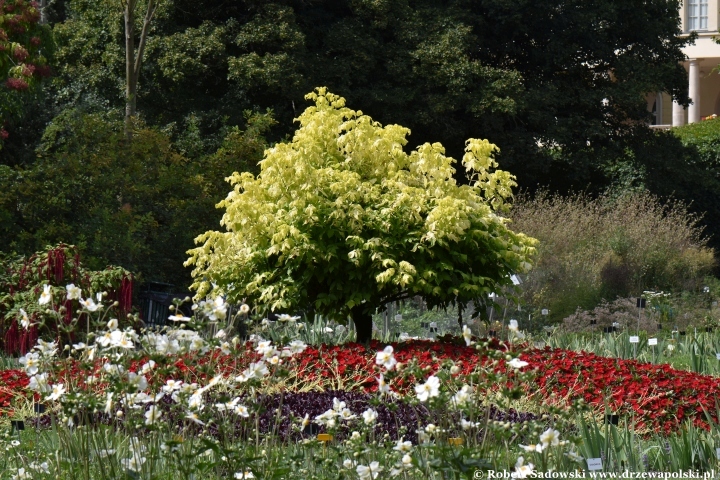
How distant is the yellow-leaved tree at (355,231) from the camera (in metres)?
8.18

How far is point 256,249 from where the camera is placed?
28.2 feet

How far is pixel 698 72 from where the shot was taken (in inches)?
1529

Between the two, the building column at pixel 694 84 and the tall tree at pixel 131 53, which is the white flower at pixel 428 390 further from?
the building column at pixel 694 84

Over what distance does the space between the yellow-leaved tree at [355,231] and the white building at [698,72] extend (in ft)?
95.9

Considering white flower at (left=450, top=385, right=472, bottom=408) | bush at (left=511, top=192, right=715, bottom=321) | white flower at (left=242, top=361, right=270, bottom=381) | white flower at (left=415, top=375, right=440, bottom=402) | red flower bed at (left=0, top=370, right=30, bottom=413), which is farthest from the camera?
bush at (left=511, top=192, right=715, bottom=321)

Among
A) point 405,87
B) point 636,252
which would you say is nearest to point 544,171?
point 405,87

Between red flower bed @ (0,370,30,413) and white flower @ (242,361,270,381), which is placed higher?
white flower @ (242,361,270,381)

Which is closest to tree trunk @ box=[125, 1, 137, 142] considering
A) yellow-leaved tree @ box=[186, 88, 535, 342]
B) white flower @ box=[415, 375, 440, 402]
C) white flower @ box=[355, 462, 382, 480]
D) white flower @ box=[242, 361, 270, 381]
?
yellow-leaved tree @ box=[186, 88, 535, 342]

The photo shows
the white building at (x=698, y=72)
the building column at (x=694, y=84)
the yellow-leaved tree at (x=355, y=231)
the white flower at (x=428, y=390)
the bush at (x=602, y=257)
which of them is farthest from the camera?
the building column at (x=694, y=84)

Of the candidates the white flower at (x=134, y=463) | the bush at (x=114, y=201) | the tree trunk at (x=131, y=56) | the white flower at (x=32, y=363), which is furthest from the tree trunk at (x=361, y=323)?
the tree trunk at (x=131, y=56)

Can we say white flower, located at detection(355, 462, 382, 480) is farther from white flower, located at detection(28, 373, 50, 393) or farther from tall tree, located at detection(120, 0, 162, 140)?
tall tree, located at detection(120, 0, 162, 140)

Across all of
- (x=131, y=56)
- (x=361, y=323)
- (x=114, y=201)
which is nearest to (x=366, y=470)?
(x=361, y=323)

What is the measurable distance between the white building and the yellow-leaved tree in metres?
29.2

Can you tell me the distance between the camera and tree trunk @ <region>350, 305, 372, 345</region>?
8844mm
